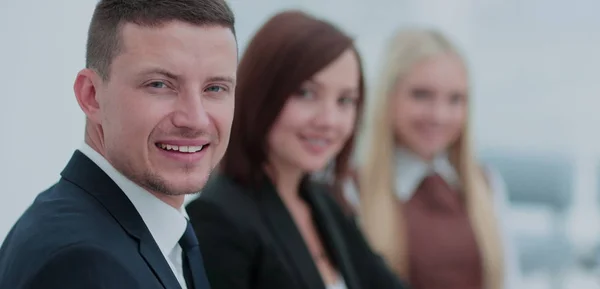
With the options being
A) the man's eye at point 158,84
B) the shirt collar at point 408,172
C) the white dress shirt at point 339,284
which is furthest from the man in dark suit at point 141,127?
the shirt collar at point 408,172

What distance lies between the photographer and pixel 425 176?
7.42ft

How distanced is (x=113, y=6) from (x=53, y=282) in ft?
1.00

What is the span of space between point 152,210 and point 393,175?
1432 mm

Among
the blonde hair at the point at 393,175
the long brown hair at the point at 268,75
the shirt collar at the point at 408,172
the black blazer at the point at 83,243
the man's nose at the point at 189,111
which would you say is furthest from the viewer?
the shirt collar at the point at 408,172

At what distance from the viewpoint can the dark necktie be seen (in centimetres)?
91

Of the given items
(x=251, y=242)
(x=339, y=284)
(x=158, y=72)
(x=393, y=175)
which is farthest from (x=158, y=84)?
(x=393, y=175)

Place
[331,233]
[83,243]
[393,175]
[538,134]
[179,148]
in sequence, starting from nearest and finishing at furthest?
[83,243] < [179,148] < [331,233] < [393,175] < [538,134]

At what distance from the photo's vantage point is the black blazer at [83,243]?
0.72m

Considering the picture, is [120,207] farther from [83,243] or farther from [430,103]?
[430,103]

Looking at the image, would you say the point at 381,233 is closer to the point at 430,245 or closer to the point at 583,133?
the point at 430,245

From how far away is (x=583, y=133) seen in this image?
407 centimetres

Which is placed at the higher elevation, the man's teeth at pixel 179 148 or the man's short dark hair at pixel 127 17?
the man's short dark hair at pixel 127 17

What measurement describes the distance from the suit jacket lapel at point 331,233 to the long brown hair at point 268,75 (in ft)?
0.54

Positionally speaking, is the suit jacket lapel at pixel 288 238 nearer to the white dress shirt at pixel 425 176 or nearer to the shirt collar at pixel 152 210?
the shirt collar at pixel 152 210
